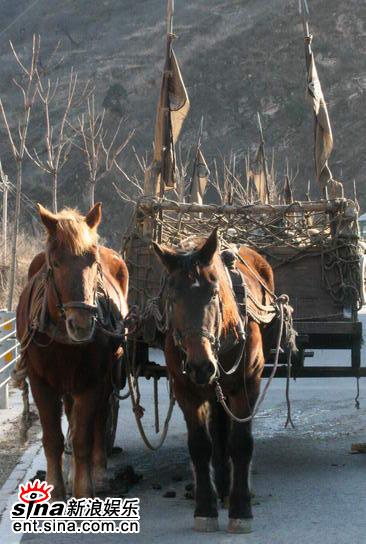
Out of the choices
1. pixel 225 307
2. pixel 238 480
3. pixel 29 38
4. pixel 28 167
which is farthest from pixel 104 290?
pixel 29 38

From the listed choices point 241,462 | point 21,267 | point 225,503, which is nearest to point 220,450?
point 225,503

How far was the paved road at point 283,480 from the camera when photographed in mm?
6570

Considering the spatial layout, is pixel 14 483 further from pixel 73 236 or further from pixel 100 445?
pixel 73 236

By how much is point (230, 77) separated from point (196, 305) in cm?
6072

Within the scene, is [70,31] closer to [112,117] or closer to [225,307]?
[112,117]

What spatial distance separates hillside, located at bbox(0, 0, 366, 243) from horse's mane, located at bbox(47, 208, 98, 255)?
146 ft

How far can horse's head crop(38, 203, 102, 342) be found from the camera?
21.2 feet

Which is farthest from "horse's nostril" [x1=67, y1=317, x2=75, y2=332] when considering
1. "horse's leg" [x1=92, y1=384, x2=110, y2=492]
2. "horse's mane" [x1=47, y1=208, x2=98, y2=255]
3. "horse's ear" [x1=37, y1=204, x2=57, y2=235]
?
"horse's leg" [x1=92, y1=384, x2=110, y2=492]

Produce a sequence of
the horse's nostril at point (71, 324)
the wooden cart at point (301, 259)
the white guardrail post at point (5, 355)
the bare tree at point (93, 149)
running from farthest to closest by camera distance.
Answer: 1. the bare tree at point (93, 149)
2. the white guardrail post at point (5, 355)
3. the wooden cart at point (301, 259)
4. the horse's nostril at point (71, 324)

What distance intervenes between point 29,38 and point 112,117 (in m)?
24.5

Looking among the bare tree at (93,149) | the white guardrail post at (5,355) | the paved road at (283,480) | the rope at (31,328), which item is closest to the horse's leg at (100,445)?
the paved road at (283,480)

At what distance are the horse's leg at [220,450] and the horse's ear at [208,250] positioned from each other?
4.49ft

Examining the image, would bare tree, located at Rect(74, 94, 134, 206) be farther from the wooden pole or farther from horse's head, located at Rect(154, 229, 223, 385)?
horse's head, located at Rect(154, 229, 223, 385)

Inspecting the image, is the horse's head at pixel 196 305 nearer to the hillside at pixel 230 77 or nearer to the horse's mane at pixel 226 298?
the horse's mane at pixel 226 298
